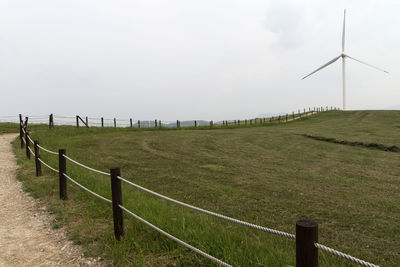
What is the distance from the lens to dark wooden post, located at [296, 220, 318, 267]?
1955 mm

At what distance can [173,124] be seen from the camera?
33938 mm

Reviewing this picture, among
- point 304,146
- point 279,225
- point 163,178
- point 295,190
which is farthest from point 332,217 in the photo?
point 304,146

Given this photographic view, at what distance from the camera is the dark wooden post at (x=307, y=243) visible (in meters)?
1.96

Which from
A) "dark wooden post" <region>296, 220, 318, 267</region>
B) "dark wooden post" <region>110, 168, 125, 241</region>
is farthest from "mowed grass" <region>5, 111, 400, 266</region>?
"dark wooden post" <region>296, 220, 318, 267</region>

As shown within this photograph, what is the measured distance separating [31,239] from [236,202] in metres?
4.40

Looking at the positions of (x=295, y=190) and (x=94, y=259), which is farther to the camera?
(x=295, y=190)

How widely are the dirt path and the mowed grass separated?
208mm

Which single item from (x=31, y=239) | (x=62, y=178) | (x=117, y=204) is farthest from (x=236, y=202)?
(x=31, y=239)

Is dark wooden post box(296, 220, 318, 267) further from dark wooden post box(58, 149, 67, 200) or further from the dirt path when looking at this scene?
dark wooden post box(58, 149, 67, 200)

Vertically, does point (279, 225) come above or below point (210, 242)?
below

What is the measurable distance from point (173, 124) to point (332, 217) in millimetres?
28978

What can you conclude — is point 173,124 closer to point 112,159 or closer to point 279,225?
point 112,159

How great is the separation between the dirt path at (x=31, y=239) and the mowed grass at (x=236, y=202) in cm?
21

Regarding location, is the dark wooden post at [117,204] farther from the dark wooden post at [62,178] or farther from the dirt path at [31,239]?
the dark wooden post at [62,178]
